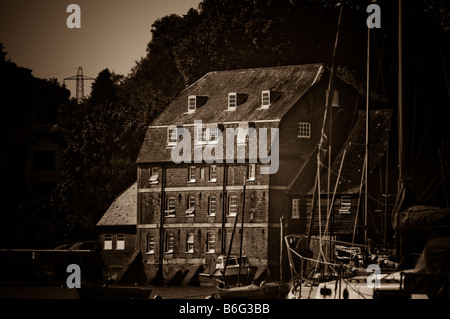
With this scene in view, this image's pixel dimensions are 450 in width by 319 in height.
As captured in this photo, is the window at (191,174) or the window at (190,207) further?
the window at (191,174)

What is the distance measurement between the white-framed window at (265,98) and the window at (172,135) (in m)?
7.80

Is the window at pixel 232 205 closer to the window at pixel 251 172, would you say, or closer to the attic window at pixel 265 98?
the window at pixel 251 172

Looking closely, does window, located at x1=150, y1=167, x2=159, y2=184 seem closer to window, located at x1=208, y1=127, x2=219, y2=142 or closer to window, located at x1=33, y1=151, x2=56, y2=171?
window, located at x1=208, y1=127, x2=219, y2=142

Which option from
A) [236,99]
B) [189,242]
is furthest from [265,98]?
[189,242]

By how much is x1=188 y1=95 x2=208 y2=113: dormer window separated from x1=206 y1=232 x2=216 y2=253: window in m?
9.71

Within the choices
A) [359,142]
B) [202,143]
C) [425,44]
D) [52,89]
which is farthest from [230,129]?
[52,89]

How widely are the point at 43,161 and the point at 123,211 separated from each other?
1999 cm

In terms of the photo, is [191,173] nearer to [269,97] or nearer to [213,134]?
[213,134]

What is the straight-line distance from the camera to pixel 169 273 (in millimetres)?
86750

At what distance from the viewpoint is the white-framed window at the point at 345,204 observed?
78.4 m

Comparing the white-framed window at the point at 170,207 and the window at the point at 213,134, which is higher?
the window at the point at 213,134

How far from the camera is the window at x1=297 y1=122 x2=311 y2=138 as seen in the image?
273 ft

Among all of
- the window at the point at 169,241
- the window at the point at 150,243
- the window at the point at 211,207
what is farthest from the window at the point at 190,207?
the window at the point at 150,243

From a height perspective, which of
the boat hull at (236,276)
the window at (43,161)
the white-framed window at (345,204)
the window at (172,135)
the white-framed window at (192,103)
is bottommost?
the boat hull at (236,276)
